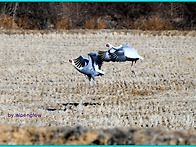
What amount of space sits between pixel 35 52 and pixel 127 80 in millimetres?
5502

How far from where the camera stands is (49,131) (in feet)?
21.2

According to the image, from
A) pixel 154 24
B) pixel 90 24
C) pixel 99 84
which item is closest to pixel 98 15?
pixel 90 24

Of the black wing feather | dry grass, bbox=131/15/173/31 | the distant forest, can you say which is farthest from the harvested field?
the distant forest

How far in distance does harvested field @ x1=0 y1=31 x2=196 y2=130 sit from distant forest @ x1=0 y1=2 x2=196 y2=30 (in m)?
5.55

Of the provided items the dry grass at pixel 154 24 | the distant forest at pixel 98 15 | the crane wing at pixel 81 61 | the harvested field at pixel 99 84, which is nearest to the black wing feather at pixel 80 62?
the crane wing at pixel 81 61

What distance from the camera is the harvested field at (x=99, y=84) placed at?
9.52 metres

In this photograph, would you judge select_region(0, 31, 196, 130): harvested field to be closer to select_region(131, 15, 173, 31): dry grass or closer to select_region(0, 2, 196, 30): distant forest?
select_region(131, 15, 173, 31): dry grass

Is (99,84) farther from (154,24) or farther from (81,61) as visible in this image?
(154,24)

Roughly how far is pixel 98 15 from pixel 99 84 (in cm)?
1765

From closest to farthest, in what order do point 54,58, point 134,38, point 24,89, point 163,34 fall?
point 24,89 < point 54,58 < point 134,38 < point 163,34

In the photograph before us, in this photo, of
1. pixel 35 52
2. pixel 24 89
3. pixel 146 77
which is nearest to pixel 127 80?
pixel 146 77

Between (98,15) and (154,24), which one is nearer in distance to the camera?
(154,24)

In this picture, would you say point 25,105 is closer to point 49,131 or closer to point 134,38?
point 49,131

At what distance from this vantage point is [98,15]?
30484mm
